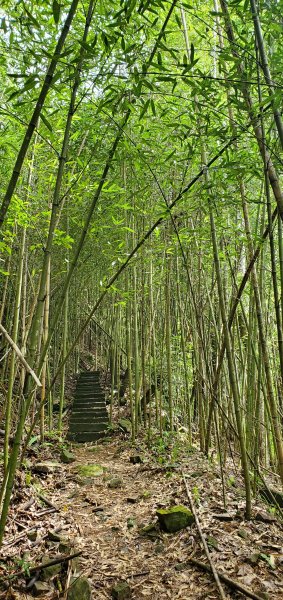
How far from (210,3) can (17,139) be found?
1.86 meters

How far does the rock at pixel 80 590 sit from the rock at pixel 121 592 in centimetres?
13

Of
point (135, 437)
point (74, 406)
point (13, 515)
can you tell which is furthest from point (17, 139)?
point (74, 406)

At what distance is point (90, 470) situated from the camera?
4102 millimetres

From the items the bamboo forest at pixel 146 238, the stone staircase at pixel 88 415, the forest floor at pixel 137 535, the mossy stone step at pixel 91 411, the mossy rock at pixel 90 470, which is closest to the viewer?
the bamboo forest at pixel 146 238

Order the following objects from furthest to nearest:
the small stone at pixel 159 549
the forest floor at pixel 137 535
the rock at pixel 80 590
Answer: the small stone at pixel 159 549 < the forest floor at pixel 137 535 < the rock at pixel 80 590

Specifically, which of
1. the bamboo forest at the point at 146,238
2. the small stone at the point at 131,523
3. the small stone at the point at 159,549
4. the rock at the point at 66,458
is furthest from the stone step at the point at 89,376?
the small stone at the point at 159,549

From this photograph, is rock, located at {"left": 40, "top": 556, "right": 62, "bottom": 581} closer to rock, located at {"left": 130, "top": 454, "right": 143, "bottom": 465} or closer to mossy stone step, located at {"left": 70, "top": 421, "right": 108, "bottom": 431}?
rock, located at {"left": 130, "top": 454, "right": 143, "bottom": 465}

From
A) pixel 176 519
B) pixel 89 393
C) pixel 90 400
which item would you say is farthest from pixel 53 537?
pixel 89 393

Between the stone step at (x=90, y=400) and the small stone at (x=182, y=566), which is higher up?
the stone step at (x=90, y=400)

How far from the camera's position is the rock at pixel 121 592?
1988 millimetres

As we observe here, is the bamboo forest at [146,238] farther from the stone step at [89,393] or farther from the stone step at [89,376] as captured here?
the stone step at [89,376]

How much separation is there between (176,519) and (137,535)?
32 cm

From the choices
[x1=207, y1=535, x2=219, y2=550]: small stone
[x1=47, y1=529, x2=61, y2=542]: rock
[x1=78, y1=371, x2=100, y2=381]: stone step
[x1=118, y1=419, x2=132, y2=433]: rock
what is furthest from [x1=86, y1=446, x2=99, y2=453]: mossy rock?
[x1=78, y1=371, x2=100, y2=381]: stone step

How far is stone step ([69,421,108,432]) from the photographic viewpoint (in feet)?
19.5
